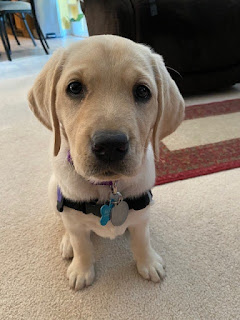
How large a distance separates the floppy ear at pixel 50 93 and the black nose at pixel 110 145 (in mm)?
309

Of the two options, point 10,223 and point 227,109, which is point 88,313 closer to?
point 10,223

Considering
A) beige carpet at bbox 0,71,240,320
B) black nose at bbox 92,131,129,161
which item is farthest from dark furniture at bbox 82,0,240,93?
black nose at bbox 92,131,129,161

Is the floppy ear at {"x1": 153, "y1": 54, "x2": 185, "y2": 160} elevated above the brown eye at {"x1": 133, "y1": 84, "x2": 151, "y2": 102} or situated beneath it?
situated beneath

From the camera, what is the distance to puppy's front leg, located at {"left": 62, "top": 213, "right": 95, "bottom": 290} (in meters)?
1.26

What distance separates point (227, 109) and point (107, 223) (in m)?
2.42

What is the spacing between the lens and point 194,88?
11.3 feet

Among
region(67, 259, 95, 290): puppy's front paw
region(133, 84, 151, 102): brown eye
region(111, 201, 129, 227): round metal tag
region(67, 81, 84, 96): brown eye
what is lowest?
region(67, 259, 95, 290): puppy's front paw

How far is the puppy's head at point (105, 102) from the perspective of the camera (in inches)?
34.9

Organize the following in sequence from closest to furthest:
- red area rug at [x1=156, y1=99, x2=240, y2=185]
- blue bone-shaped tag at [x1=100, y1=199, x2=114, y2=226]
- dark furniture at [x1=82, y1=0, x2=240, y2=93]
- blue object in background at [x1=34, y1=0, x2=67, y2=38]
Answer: blue bone-shaped tag at [x1=100, y1=199, x2=114, y2=226] → red area rug at [x1=156, y1=99, x2=240, y2=185] → dark furniture at [x1=82, y1=0, x2=240, y2=93] → blue object in background at [x1=34, y1=0, x2=67, y2=38]

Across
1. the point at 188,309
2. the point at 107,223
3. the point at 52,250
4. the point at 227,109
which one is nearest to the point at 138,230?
the point at 107,223

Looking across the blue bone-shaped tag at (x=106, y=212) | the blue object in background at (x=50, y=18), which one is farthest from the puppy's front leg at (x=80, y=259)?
the blue object in background at (x=50, y=18)

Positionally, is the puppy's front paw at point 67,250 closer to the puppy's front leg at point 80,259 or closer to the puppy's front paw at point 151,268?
the puppy's front leg at point 80,259

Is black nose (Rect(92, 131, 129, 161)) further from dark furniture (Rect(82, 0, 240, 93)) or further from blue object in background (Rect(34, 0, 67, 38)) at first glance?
blue object in background (Rect(34, 0, 67, 38))

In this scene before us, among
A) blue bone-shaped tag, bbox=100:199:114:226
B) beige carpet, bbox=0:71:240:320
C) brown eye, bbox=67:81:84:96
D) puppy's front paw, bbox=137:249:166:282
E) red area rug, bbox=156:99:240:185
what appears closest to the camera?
brown eye, bbox=67:81:84:96
